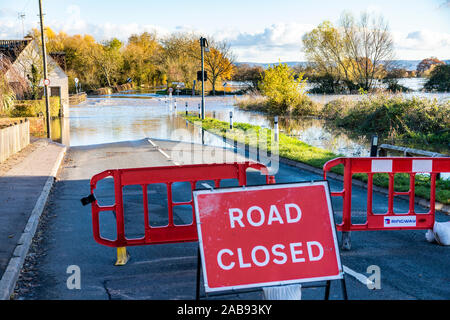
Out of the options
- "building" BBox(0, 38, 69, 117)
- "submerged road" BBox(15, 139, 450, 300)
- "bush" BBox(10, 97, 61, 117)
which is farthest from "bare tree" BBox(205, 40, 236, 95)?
"submerged road" BBox(15, 139, 450, 300)

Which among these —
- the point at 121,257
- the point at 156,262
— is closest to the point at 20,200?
the point at 121,257

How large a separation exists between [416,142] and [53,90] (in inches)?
1618

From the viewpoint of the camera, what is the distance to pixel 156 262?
6.57 meters

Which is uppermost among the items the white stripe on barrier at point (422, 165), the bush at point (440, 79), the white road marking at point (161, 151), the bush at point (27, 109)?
the bush at point (440, 79)

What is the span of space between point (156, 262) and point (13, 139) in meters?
12.6

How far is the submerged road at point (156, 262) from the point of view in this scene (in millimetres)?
5500

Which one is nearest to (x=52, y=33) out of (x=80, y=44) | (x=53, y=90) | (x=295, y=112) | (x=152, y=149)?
(x=80, y=44)

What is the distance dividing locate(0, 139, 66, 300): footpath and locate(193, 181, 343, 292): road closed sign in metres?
2.38

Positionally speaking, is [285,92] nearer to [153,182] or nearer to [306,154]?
[306,154]

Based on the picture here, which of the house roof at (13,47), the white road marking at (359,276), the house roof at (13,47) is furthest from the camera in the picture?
the house roof at (13,47)

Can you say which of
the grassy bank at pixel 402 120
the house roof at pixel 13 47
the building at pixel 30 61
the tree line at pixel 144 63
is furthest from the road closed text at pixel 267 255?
the tree line at pixel 144 63

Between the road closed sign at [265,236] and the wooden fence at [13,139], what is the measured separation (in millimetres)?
12600

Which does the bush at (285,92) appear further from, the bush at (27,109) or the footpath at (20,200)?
the footpath at (20,200)
